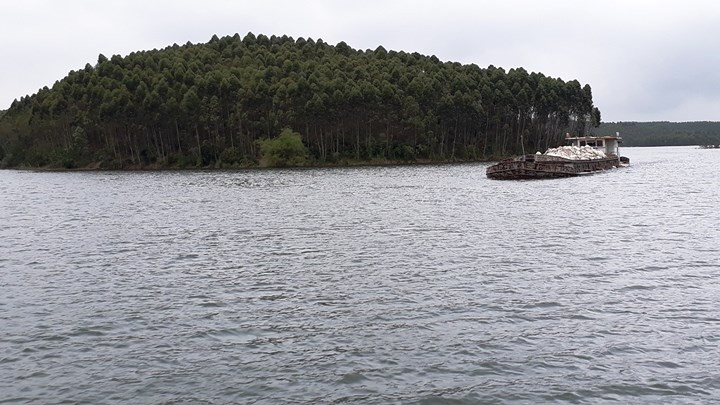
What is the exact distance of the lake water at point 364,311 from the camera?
16.7 meters

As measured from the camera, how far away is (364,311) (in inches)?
923

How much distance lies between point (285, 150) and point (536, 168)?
73.5 m

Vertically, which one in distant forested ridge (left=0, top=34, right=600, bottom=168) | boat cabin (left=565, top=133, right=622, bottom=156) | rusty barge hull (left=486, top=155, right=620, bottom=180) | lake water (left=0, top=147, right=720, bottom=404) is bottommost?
lake water (left=0, top=147, right=720, bottom=404)

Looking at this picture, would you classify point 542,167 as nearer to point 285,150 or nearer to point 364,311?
point 285,150

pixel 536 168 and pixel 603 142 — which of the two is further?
pixel 603 142

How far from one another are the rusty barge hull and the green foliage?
6584cm

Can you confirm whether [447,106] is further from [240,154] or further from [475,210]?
[475,210]

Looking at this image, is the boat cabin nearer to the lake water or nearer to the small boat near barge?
the small boat near barge

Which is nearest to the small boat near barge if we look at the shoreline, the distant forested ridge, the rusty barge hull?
the rusty barge hull

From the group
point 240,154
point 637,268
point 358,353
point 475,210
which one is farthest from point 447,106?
point 358,353

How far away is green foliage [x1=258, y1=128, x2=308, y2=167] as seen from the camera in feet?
535

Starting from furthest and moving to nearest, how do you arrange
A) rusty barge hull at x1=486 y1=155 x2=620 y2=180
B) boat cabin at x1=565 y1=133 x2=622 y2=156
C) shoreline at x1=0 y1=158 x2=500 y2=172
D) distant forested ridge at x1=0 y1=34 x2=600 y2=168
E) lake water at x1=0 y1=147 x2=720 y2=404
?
distant forested ridge at x1=0 y1=34 x2=600 y2=168 < shoreline at x1=0 y1=158 x2=500 y2=172 < boat cabin at x1=565 y1=133 x2=622 y2=156 < rusty barge hull at x1=486 y1=155 x2=620 y2=180 < lake water at x1=0 y1=147 x2=720 y2=404

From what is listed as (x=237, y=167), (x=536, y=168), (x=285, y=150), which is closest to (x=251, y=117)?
(x=237, y=167)

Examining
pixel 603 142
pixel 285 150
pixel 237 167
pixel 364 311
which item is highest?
pixel 285 150
